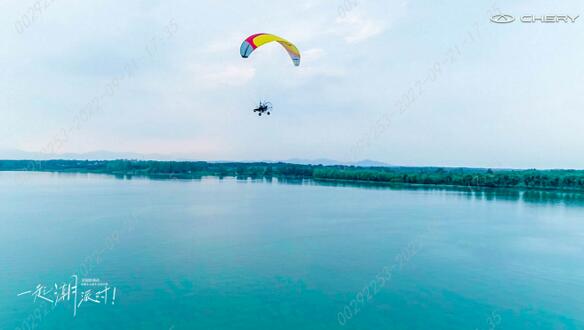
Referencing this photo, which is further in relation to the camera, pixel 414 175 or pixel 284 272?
pixel 414 175

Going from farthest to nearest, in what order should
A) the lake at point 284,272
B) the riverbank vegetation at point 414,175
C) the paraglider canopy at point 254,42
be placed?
the riverbank vegetation at point 414,175
the paraglider canopy at point 254,42
the lake at point 284,272

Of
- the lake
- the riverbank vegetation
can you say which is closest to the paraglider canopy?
the lake

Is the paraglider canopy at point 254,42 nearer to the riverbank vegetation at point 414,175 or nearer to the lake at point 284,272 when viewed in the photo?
the lake at point 284,272

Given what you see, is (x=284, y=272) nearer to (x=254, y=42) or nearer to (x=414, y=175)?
(x=254, y=42)

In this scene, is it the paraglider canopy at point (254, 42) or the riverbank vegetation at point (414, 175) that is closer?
the paraglider canopy at point (254, 42)

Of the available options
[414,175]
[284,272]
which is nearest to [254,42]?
[284,272]

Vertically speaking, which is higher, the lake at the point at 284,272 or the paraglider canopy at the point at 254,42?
the paraglider canopy at the point at 254,42

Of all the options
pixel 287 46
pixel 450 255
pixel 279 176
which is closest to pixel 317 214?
pixel 450 255

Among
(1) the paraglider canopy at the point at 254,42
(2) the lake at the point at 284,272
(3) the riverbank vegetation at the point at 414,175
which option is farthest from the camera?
(3) the riverbank vegetation at the point at 414,175

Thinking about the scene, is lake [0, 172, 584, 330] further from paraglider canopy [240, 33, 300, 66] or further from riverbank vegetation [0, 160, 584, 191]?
riverbank vegetation [0, 160, 584, 191]

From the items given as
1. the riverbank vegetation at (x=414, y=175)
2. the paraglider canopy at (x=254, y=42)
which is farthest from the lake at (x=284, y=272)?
the riverbank vegetation at (x=414, y=175)
